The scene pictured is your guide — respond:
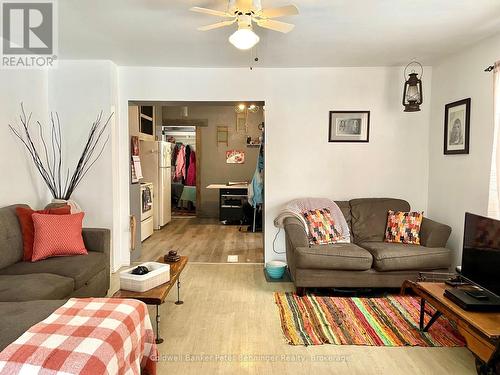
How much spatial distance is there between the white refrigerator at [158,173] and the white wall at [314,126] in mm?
1994

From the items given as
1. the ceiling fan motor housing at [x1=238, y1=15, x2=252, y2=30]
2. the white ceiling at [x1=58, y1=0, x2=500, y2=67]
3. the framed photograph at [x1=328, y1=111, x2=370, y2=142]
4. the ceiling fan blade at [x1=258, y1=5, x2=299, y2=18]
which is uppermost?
the white ceiling at [x1=58, y1=0, x2=500, y2=67]

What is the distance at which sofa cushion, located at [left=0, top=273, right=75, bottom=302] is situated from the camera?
2.24m

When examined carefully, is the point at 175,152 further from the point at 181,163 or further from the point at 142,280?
the point at 142,280

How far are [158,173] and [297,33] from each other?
14.1 feet

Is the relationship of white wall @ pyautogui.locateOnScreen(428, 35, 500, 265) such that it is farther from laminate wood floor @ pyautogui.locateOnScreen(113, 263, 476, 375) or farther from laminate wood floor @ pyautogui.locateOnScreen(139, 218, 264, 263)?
laminate wood floor @ pyautogui.locateOnScreen(139, 218, 264, 263)

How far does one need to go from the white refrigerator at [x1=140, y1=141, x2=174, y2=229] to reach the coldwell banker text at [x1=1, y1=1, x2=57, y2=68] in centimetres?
251

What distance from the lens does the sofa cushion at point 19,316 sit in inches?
64.2

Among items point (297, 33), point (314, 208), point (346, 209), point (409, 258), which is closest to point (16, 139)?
point (297, 33)

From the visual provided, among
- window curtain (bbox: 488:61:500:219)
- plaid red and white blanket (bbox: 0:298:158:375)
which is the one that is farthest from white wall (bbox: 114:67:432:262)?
plaid red and white blanket (bbox: 0:298:158:375)

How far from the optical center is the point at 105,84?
13.6ft

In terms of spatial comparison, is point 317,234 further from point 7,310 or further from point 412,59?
point 7,310

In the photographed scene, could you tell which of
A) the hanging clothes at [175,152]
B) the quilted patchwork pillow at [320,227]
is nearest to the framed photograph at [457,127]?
the quilted patchwork pillow at [320,227]

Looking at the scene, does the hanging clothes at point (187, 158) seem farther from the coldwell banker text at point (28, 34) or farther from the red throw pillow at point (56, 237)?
the red throw pillow at point (56, 237)

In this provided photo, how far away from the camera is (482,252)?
7.95 feet
